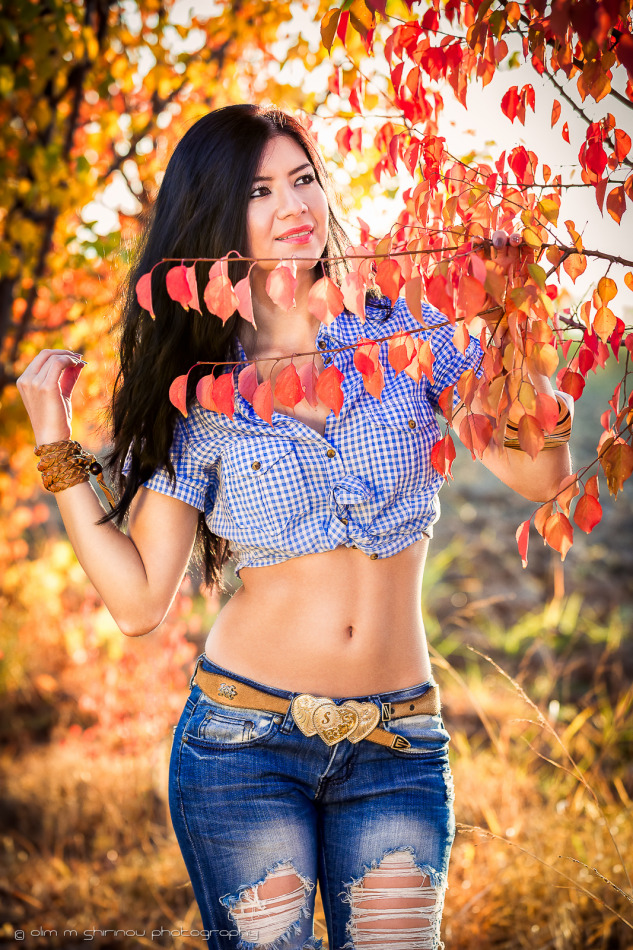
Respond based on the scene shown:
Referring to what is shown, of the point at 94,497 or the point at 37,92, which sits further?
the point at 37,92

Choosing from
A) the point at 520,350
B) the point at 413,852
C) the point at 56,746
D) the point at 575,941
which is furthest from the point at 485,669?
the point at 520,350

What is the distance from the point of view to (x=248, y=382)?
1673mm

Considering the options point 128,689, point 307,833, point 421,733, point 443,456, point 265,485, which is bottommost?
point 128,689

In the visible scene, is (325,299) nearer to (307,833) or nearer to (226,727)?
(226,727)

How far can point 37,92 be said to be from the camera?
10.7ft

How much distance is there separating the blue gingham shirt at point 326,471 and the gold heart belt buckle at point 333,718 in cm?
34

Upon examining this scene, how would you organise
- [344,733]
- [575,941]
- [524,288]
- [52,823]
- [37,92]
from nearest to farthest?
[524,288]
[344,733]
[575,941]
[37,92]
[52,823]

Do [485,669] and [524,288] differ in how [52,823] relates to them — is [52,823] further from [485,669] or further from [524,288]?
[524,288]

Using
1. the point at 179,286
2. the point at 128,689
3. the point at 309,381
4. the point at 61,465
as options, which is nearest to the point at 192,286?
the point at 179,286

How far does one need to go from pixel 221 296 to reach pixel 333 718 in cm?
94

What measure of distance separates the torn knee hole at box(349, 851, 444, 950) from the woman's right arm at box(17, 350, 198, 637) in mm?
766

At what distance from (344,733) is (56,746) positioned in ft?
11.5

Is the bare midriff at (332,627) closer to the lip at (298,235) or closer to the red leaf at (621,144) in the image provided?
the lip at (298,235)

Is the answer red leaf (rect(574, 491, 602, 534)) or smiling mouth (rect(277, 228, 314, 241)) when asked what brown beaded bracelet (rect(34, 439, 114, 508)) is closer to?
smiling mouth (rect(277, 228, 314, 241))
